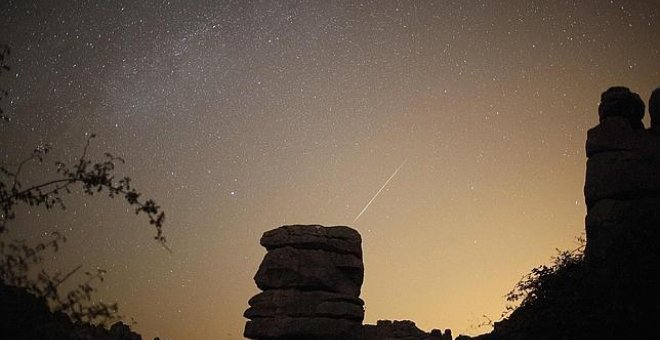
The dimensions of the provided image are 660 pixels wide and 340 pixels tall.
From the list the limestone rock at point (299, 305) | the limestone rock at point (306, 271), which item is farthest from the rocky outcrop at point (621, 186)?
the limestone rock at point (306, 271)

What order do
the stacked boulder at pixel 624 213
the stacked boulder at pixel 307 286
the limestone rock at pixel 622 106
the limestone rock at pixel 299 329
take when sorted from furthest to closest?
the stacked boulder at pixel 307 286 → the limestone rock at pixel 299 329 → the limestone rock at pixel 622 106 → the stacked boulder at pixel 624 213

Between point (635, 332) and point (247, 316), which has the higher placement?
point (247, 316)

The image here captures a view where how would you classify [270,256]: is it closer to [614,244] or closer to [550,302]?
[550,302]

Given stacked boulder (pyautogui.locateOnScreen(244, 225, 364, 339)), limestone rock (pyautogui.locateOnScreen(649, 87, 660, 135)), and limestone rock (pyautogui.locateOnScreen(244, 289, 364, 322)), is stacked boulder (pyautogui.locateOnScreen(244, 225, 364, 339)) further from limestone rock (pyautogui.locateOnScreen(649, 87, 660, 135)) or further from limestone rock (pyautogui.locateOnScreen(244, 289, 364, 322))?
limestone rock (pyautogui.locateOnScreen(649, 87, 660, 135))

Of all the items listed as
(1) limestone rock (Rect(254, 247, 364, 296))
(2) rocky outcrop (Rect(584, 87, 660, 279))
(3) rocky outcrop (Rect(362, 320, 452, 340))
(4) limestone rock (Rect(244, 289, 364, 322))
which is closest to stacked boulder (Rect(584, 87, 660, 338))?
(2) rocky outcrop (Rect(584, 87, 660, 279))

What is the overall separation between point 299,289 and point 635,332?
802 inches

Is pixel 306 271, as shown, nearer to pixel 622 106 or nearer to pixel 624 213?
pixel 624 213

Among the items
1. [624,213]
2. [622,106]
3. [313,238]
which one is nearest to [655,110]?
[622,106]

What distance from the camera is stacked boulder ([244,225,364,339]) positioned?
113 feet

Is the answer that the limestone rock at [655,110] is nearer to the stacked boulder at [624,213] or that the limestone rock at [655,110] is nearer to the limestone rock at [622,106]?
the stacked boulder at [624,213]

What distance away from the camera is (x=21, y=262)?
24.9ft

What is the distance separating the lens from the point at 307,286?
3569 cm

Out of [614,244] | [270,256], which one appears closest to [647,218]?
[614,244]

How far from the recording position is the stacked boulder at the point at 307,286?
34.5 metres
